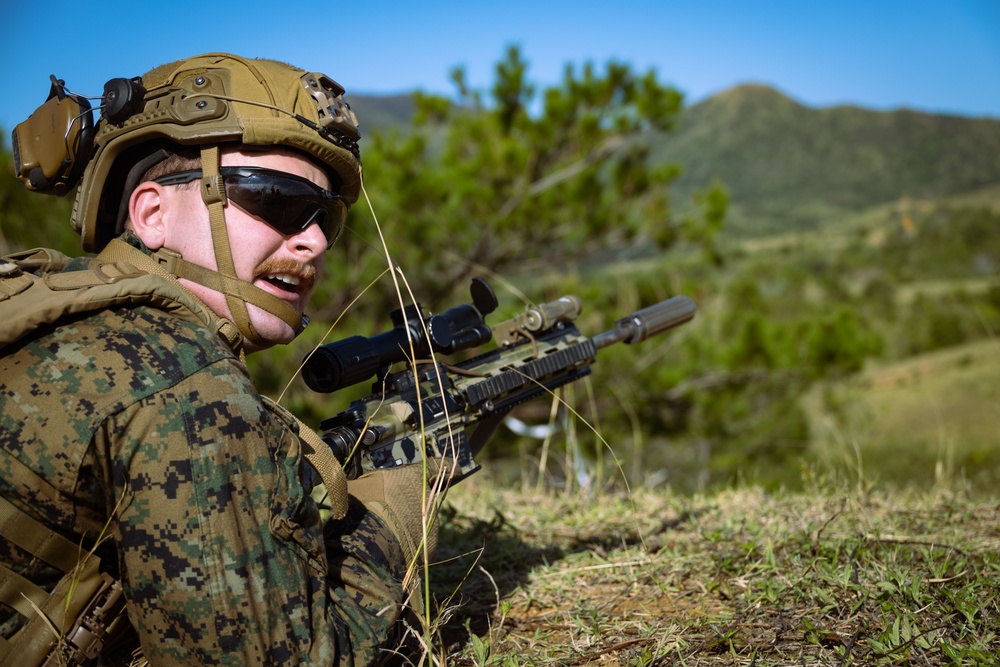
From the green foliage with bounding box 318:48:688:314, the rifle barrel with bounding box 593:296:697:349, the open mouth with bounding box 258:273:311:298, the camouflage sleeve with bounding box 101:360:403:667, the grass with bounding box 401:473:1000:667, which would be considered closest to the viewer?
the camouflage sleeve with bounding box 101:360:403:667

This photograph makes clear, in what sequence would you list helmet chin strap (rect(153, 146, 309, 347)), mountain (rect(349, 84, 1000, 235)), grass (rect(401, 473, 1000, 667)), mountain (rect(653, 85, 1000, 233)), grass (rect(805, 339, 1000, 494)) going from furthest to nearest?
mountain (rect(653, 85, 1000, 233))
mountain (rect(349, 84, 1000, 235))
grass (rect(805, 339, 1000, 494))
grass (rect(401, 473, 1000, 667))
helmet chin strap (rect(153, 146, 309, 347))

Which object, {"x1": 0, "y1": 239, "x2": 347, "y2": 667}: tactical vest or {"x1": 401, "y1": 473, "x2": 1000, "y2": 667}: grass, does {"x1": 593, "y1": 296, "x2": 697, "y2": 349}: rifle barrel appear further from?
{"x1": 0, "y1": 239, "x2": 347, "y2": 667}: tactical vest

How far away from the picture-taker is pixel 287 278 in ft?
7.09

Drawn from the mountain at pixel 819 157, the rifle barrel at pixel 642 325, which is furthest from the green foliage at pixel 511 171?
the mountain at pixel 819 157

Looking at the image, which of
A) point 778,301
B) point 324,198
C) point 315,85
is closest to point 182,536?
point 324,198

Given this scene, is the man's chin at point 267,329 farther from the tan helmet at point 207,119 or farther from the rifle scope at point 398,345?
the tan helmet at point 207,119

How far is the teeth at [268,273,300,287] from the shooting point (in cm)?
213

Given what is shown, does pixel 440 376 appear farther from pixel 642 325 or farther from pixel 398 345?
pixel 642 325

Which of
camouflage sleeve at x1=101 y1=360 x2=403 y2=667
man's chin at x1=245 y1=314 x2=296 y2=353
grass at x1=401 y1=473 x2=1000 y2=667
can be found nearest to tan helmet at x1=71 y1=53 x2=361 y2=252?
man's chin at x1=245 y1=314 x2=296 y2=353

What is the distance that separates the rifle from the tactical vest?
20.4 inches

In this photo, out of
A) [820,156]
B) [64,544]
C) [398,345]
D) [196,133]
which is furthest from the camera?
[820,156]

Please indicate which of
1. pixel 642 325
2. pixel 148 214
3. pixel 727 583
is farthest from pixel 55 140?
pixel 727 583

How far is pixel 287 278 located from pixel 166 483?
2.46 feet

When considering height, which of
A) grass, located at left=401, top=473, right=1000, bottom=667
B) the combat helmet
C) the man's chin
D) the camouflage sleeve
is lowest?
grass, located at left=401, top=473, right=1000, bottom=667
